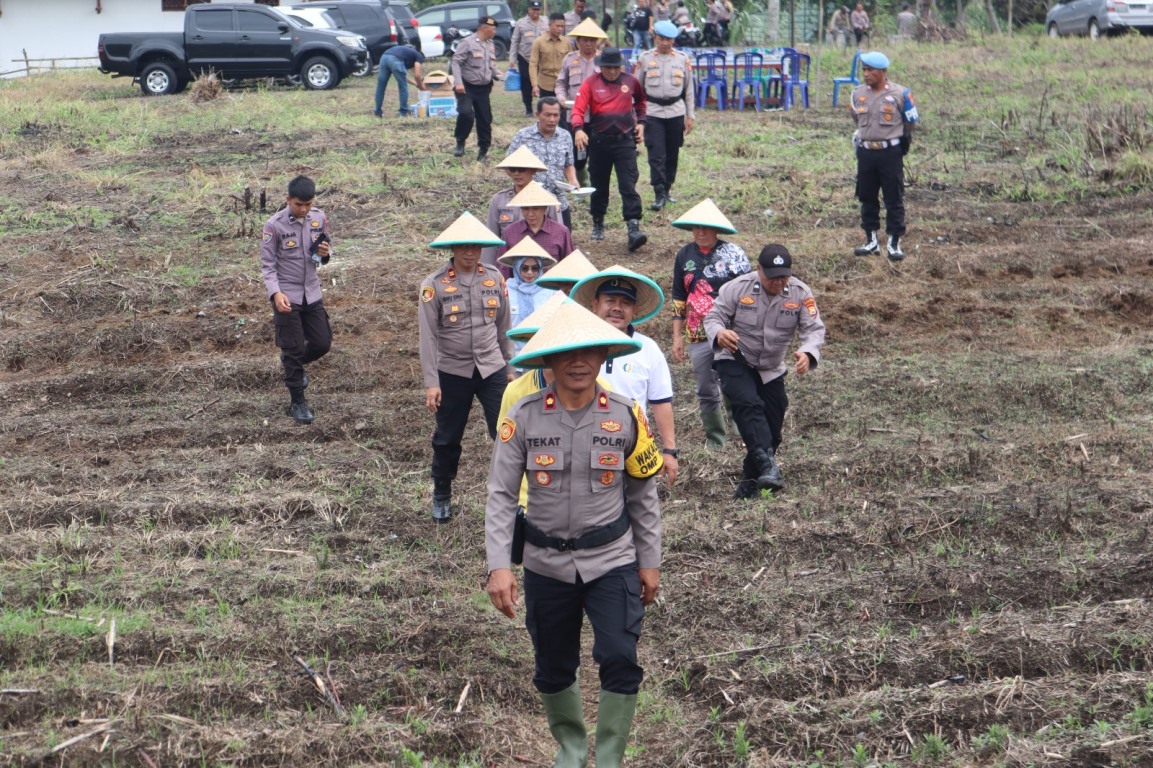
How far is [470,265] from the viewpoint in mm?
7129

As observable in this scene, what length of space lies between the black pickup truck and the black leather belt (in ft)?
68.7

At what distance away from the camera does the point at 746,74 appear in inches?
818

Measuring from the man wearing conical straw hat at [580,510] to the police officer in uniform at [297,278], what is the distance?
4.72 meters

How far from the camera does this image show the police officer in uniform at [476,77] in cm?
1589

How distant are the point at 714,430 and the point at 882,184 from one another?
461 cm

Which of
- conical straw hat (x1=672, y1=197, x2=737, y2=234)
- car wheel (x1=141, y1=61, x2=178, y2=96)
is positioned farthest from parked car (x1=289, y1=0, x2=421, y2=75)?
conical straw hat (x1=672, y1=197, x2=737, y2=234)

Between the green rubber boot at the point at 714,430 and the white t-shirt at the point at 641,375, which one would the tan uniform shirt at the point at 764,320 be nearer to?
the green rubber boot at the point at 714,430

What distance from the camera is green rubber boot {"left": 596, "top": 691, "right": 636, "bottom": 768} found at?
4508 mm

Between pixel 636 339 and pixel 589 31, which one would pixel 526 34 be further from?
pixel 636 339

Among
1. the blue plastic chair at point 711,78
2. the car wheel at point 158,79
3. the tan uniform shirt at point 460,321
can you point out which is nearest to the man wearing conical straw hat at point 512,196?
the tan uniform shirt at point 460,321


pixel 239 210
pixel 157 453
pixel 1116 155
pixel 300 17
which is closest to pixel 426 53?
pixel 300 17

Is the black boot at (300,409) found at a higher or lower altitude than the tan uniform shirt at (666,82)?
lower

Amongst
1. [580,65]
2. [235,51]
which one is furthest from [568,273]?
[235,51]

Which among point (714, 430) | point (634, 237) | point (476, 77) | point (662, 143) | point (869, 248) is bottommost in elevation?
point (714, 430)
